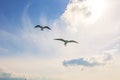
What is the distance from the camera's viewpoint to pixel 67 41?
275 feet

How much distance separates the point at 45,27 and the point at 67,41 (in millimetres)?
15379

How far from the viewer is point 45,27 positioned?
261 ft
